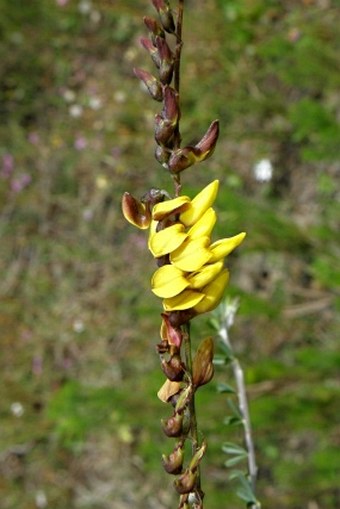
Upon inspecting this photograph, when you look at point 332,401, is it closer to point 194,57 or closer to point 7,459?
point 194,57

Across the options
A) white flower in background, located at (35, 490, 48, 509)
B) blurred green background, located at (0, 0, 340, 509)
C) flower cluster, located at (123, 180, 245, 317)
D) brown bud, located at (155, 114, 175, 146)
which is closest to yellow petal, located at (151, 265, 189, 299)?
flower cluster, located at (123, 180, 245, 317)

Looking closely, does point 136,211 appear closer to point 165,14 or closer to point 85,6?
point 165,14

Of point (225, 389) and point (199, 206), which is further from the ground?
point (199, 206)

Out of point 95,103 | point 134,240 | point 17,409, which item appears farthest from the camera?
point 95,103

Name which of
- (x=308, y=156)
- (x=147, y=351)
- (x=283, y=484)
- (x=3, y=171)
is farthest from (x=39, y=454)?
(x=308, y=156)

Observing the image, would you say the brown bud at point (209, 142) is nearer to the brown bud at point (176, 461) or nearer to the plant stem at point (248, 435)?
the brown bud at point (176, 461)

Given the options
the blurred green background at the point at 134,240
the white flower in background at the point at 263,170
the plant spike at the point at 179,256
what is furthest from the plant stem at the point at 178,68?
the white flower in background at the point at 263,170

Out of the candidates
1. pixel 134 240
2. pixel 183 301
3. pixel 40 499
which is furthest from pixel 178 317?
pixel 40 499
